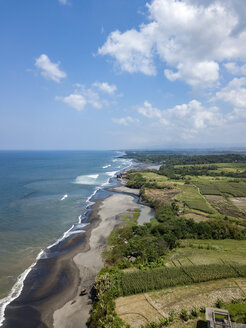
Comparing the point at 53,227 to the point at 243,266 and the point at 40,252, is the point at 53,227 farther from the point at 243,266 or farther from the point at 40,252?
the point at 243,266

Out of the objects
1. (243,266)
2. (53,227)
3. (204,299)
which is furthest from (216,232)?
(53,227)

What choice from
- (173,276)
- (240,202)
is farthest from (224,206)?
(173,276)

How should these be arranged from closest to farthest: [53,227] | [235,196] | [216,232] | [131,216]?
[216,232], [53,227], [131,216], [235,196]

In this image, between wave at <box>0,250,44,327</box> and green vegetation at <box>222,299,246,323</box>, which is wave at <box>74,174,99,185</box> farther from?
green vegetation at <box>222,299,246,323</box>

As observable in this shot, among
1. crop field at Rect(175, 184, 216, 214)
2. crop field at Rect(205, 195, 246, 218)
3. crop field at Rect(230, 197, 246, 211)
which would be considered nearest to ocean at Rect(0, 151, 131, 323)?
crop field at Rect(175, 184, 216, 214)

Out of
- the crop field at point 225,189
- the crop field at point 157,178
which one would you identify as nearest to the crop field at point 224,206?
the crop field at point 225,189

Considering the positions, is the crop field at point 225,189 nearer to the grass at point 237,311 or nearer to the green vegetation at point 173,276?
the green vegetation at point 173,276
